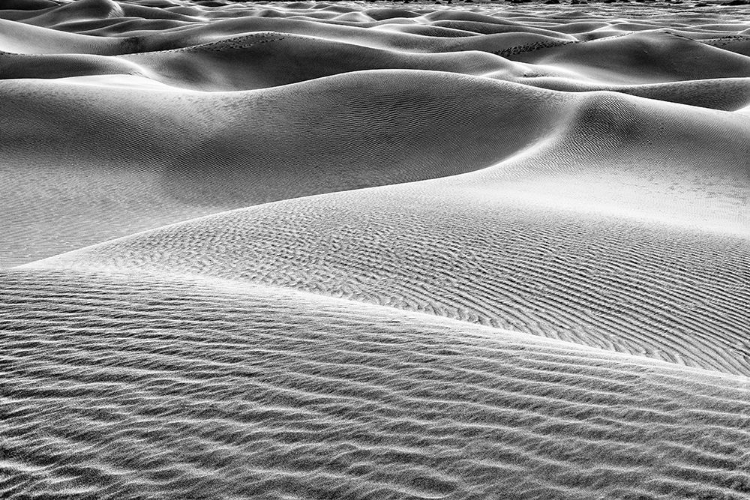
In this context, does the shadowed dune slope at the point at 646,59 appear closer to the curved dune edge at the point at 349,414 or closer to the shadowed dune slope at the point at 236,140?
the shadowed dune slope at the point at 236,140

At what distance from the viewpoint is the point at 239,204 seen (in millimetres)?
12562

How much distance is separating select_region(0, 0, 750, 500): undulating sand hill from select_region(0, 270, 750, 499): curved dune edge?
0.01 metres

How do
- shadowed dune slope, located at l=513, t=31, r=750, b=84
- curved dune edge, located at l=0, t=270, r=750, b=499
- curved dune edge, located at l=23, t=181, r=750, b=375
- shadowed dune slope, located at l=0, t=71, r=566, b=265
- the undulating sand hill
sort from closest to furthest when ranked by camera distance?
curved dune edge, located at l=0, t=270, r=750, b=499, the undulating sand hill, curved dune edge, located at l=23, t=181, r=750, b=375, shadowed dune slope, located at l=0, t=71, r=566, b=265, shadowed dune slope, located at l=513, t=31, r=750, b=84

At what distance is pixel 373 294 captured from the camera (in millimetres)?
5512

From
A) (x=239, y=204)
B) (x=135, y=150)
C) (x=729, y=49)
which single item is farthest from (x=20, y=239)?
(x=729, y=49)

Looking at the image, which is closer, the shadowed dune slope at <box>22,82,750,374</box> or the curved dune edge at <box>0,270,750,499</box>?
the curved dune edge at <box>0,270,750,499</box>

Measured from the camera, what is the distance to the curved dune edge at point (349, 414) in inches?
88.7

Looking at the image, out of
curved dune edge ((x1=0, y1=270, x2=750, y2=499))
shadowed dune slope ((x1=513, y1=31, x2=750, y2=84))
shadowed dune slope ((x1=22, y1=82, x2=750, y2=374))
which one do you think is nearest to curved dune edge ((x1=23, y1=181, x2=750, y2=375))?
shadowed dune slope ((x1=22, y1=82, x2=750, y2=374))

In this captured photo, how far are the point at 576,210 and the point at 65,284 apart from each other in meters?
5.29

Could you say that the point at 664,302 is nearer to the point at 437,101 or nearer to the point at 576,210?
the point at 576,210

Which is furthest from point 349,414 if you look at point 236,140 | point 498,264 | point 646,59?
point 646,59

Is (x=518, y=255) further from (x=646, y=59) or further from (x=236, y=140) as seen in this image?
(x=646, y=59)

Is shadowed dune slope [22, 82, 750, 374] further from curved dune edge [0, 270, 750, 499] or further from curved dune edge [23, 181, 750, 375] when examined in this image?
curved dune edge [0, 270, 750, 499]

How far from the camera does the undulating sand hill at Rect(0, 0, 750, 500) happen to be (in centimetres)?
238
